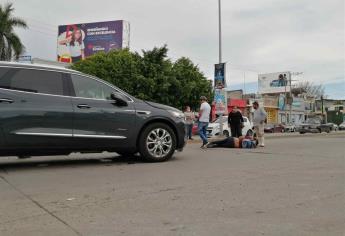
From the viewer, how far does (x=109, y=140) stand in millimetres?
8781

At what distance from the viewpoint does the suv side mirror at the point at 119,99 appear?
347 inches

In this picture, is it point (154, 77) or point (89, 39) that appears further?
point (89, 39)

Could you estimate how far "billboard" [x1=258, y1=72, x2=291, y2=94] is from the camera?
87312 mm

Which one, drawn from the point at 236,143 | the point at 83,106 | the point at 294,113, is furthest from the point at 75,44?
the point at 83,106

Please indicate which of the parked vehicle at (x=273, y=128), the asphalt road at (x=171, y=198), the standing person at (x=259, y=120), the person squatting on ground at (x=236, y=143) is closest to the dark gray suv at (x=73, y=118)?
the asphalt road at (x=171, y=198)

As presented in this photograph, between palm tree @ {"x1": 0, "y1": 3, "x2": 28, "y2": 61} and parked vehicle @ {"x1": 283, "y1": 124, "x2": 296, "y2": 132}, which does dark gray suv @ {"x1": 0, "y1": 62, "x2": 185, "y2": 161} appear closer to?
palm tree @ {"x1": 0, "y1": 3, "x2": 28, "y2": 61}

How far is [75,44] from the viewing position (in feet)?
217

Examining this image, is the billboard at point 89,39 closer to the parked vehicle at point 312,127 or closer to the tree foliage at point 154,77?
the tree foliage at point 154,77

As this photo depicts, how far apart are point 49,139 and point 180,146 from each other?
2.59m

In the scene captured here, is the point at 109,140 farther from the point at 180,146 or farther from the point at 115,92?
the point at 180,146

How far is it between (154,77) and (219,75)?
1338cm

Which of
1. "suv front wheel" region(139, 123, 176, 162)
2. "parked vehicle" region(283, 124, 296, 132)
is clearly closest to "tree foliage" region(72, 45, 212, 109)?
"parked vehicle" region(283, 124, 296, 132)

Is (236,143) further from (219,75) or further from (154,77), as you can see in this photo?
(154,77)

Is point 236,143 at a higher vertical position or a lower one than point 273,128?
higher
